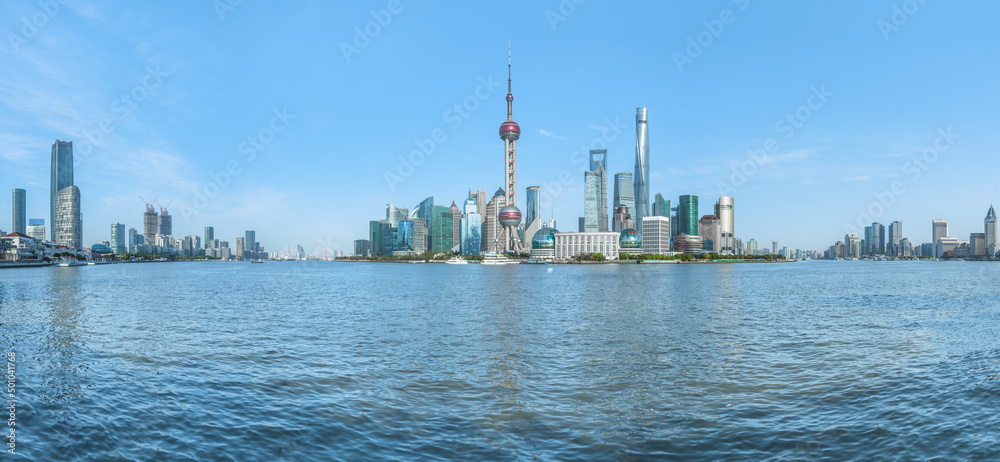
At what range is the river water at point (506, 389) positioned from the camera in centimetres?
1786

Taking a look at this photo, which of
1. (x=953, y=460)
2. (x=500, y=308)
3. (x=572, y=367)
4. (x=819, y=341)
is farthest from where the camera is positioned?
(x=500, y=308)

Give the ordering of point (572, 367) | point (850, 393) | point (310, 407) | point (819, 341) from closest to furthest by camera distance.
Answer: point (310, 407), point (850, 393), point (572, 367), point (819, 341)

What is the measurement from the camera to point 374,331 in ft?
146

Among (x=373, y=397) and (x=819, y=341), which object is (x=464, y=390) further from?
(x=819, y=341)

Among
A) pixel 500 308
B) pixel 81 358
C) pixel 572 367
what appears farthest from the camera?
pixel 500 308

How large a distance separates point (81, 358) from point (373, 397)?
882 inches

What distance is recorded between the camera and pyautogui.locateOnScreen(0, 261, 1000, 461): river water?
1786 centimetres

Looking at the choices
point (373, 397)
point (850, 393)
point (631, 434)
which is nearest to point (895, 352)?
point (850, 393)

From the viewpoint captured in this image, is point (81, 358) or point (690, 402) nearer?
point (690, 402)

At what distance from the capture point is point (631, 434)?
1877 cm

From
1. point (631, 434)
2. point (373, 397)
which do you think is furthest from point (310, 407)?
point (631, 434)

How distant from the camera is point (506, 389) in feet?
81.5

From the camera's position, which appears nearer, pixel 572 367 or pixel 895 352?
pixel 572 367

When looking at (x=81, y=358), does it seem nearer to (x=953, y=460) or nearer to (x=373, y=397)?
(x=373, y=397)
